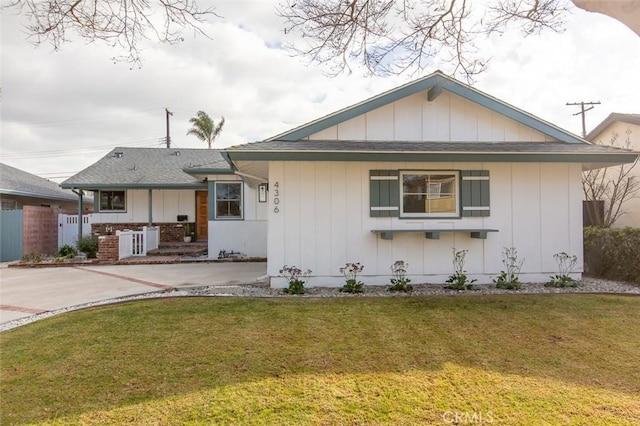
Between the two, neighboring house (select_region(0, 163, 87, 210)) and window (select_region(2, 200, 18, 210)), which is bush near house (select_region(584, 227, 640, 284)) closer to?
neighboring house (select_region(0, 163, 87, 210))

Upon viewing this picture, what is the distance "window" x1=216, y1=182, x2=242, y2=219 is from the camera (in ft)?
39.8

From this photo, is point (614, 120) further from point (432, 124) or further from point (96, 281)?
point (96, 281)

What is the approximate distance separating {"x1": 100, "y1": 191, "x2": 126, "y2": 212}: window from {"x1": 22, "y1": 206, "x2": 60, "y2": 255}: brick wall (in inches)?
87.1

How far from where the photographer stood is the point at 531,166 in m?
7.27

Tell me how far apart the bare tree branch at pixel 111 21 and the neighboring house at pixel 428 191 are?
232 cm

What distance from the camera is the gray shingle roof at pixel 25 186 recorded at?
1475cm

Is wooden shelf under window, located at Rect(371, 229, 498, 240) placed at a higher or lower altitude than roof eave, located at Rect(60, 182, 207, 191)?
lower

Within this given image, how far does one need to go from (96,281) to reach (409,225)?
7337 millimetres

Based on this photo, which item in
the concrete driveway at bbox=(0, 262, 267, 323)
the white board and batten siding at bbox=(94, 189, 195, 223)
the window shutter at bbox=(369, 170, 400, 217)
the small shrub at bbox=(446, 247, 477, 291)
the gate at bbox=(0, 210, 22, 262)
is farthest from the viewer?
the white board and batten siding at bbox=(94, 189, 195, 223)

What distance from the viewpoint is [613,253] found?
783 centimetres

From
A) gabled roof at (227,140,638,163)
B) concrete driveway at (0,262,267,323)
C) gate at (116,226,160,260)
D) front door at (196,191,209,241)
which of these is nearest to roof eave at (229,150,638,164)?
gabled roof at (227,140,638,163)

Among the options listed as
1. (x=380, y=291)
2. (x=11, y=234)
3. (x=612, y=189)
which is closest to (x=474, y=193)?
(x=380, y=291)

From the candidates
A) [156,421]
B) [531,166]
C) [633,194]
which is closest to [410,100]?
[531,166]

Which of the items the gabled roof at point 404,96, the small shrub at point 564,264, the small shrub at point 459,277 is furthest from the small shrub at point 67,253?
the small shrub at point 564,264
